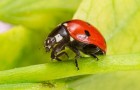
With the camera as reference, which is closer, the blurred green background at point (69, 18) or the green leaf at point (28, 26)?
the blurred green background at point (69, 18)

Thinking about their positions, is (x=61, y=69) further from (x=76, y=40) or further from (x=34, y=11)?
(x=34, y=11)

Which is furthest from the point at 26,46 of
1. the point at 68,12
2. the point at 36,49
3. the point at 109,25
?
the point at 109,25

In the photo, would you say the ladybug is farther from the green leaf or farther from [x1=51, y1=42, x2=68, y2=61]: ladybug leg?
the green leaf

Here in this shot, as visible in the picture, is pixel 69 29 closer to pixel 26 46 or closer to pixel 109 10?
pixel 109 10

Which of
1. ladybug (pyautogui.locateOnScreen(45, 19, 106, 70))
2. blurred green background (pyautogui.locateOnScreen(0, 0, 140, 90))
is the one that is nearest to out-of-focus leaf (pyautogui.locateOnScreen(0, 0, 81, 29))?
blurred green background (pyautogui.locateOnScreen(0, 0, 140, 90))

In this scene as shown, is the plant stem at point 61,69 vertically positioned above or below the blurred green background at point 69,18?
below

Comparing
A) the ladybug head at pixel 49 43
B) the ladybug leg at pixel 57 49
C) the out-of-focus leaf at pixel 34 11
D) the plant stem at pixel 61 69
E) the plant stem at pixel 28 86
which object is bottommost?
the plant stem at pixel 28 86

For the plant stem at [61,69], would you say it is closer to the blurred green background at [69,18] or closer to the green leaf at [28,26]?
the blurred green background at [69,18]

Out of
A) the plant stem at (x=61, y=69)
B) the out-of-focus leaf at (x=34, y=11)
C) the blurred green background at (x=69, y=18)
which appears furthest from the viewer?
the out-of-focus leaf at (x=34, y=11)

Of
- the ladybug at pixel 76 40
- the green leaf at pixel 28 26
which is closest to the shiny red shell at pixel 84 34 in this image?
the ladybug at pixel 76 40
